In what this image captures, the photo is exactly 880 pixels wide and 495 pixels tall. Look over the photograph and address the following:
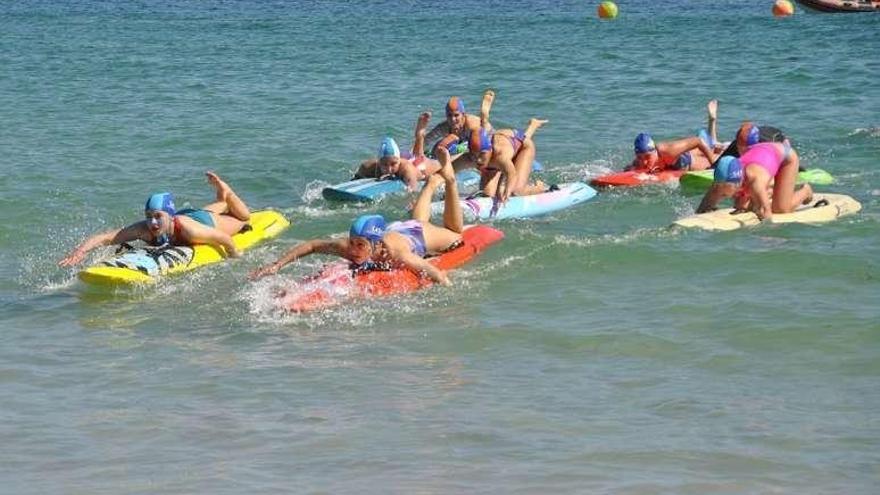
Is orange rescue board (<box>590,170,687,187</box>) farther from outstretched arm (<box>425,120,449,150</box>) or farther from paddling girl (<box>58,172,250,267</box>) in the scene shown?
paddling girl (<box>58,172,250,267</box>)

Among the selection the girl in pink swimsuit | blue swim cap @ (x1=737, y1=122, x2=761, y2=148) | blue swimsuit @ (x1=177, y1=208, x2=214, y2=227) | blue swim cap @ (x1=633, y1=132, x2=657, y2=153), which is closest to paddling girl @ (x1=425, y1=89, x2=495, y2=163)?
blue swim cap @ (x1=633, y1=132, x2=657, y2=153)

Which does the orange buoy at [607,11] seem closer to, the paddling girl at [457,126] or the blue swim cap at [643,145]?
the blue swim cap at [643,145]

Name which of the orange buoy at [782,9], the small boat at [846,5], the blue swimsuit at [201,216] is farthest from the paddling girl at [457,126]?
the orange buoy at [782,9]

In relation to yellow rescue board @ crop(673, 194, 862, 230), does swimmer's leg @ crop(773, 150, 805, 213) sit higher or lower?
higher

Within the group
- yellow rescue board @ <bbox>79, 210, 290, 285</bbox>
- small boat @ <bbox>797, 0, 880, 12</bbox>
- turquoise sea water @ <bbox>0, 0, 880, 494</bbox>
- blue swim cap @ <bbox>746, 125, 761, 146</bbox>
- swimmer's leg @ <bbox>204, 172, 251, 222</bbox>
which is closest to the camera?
turquoise sea water @ <bbox>0, 0, 880, 494</bbox>

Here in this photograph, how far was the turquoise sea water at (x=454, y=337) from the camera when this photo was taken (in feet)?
24.0

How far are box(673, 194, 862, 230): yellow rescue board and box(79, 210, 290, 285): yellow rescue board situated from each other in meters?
3.91

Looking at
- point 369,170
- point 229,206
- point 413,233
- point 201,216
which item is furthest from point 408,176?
point 413,233

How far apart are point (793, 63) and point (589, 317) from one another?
51.5 feet

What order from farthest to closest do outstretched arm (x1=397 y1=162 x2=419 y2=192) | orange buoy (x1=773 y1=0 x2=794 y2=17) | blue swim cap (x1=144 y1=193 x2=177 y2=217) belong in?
orange buoy (x1=773 y1=0 x2=794 y2=17)
outstretched arm (x1=397 y1=162 x2=419 y2=192)
blue swim cap (x1=144 y1=193 x2=177 y2=217)

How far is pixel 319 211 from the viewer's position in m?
14.3

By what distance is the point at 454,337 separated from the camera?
975 cm

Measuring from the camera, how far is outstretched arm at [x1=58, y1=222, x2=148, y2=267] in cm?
1142

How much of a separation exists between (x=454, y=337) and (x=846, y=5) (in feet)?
80.4
